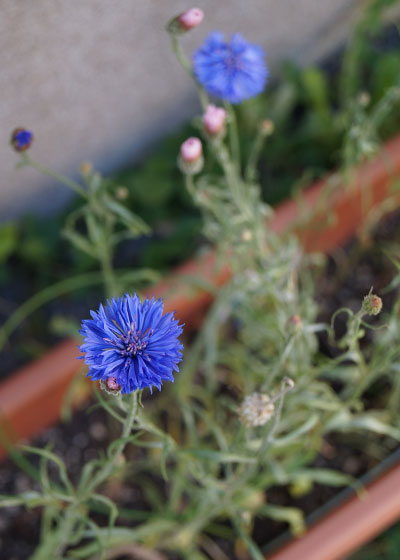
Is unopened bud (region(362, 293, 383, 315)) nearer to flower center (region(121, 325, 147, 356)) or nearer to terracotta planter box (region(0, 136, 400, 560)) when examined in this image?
Result: flower center (region(121, 325, 147, 356))

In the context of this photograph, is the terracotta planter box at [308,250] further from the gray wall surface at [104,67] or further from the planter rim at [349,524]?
the gray wall surface at [104,67]

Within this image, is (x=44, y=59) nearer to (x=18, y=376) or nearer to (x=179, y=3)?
(x=179, y=3)

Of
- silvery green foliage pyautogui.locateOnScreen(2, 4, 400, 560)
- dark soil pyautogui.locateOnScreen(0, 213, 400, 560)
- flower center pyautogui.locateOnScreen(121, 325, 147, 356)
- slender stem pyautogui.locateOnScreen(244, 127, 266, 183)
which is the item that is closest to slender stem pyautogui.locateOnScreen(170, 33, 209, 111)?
silvery green foliage pyautogui.locateOnScreen(2, 4, 400, 560)

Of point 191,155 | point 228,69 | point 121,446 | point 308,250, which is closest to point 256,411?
point 121,446

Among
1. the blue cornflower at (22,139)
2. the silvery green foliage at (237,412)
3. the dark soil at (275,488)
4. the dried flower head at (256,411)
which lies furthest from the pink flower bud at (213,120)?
the dark soil at (275,488)

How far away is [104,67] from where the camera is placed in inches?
39.4

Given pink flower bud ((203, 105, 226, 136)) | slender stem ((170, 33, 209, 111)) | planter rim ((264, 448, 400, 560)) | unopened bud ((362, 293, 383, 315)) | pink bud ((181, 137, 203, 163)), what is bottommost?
planter rim ((264, 448, 400, 560))

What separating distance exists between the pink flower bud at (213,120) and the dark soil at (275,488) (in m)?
0.50

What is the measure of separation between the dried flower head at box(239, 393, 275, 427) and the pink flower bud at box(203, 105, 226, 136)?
30 centimetres

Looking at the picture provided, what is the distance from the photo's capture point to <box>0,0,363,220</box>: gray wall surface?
889 mm

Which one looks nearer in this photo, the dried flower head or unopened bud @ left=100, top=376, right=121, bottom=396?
unopened bud @ left=100, top=376, right=121, bottom=396

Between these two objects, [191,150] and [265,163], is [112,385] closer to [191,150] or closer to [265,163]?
[191,150]

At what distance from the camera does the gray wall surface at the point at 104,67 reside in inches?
35.0

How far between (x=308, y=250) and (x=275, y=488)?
16.2 inches
